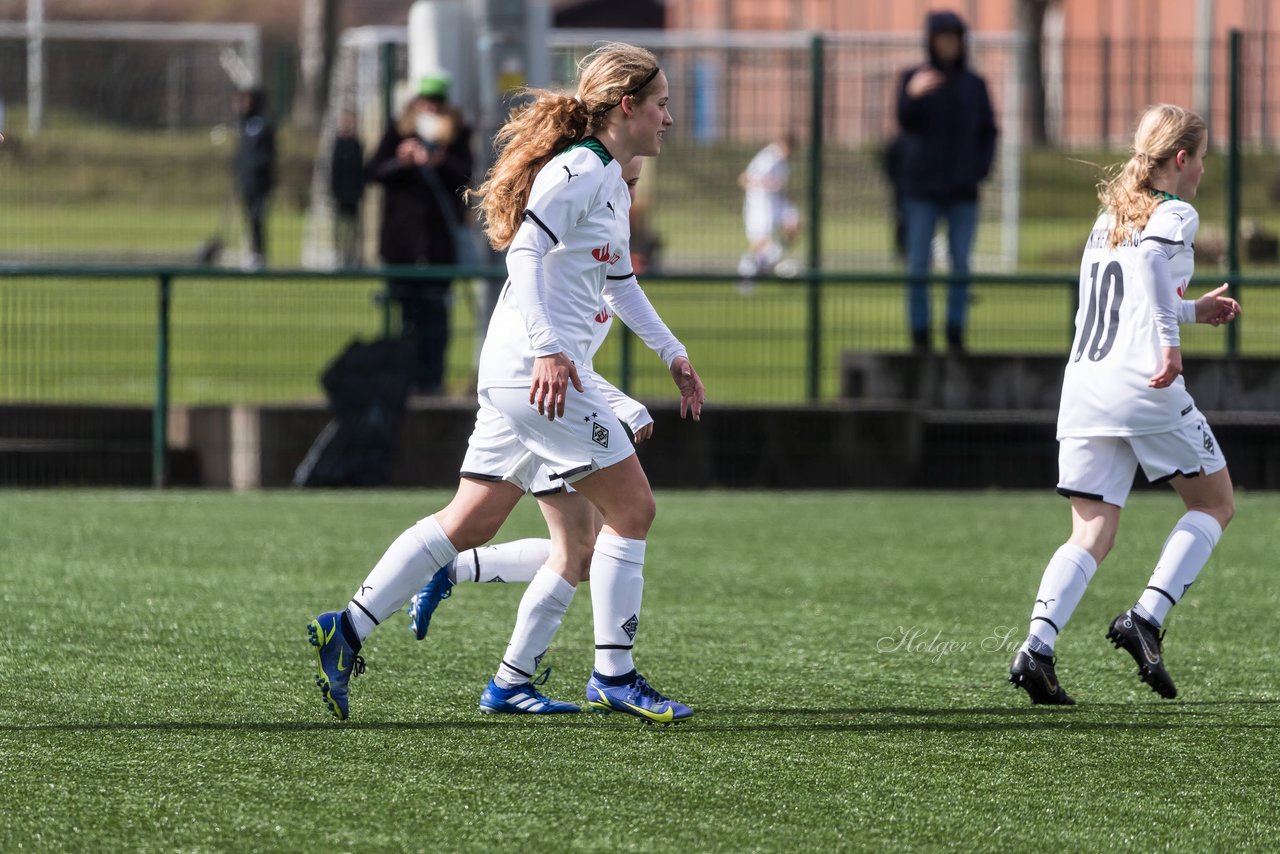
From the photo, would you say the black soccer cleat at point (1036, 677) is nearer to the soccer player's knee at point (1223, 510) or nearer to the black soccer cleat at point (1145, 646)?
the black soccer cleat at point (1145, 646)

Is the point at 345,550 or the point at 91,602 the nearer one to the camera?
the point at 91,602

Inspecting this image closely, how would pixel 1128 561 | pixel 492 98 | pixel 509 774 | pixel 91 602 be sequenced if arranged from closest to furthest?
1. pixel 509 774
2. pixel 91 602
3. pixel 1128 561
4. pixel 492 98

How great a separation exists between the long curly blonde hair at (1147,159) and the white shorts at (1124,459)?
576mm

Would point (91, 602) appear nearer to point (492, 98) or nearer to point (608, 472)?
point (608, 472)

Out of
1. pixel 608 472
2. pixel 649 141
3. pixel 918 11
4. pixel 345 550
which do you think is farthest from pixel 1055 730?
pixel 918 11

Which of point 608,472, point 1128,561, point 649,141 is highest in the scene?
point 649,141

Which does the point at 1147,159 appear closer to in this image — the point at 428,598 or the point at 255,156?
the point at 428,598

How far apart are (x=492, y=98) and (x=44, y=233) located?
1086 cm

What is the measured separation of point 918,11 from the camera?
43469 millimetres

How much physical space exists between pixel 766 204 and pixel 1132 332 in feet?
58.7

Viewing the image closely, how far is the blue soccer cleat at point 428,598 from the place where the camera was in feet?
19.5

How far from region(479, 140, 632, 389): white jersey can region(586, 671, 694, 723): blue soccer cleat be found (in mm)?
861

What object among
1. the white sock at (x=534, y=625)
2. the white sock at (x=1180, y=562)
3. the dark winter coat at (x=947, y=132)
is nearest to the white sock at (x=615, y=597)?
the white sock at (x=534, y=625)

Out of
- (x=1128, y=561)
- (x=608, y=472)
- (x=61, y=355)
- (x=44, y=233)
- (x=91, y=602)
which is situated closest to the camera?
(x=608, y=472)
